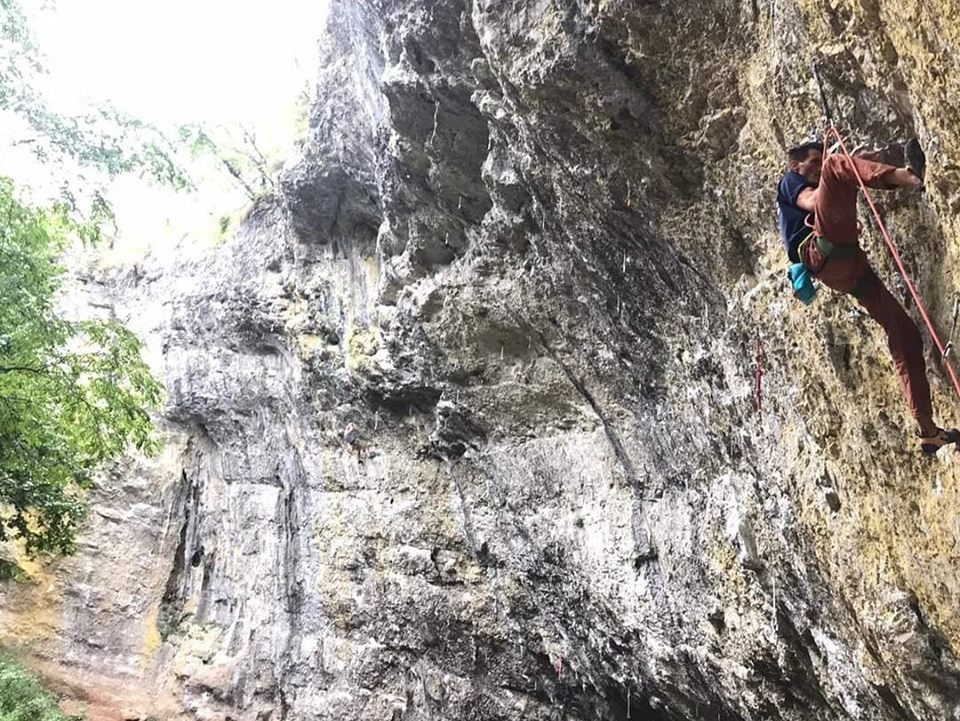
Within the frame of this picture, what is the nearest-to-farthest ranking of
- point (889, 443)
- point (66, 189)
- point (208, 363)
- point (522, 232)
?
1. point (889, 443)
2. point (522, 232)
3. point (66, 189)
4. point (208, 363)

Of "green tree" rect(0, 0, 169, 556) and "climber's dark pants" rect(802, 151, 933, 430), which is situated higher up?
"green tree" rect(0, 0, 169, 556)

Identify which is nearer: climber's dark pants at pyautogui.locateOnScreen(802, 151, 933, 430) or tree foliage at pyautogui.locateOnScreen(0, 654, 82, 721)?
climber's dark pants at pyautogui.locateOnScreen(802, 151, 933, 430)

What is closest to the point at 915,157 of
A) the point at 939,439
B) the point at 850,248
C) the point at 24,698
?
the point at 850,248

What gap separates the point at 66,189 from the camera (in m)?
12.8

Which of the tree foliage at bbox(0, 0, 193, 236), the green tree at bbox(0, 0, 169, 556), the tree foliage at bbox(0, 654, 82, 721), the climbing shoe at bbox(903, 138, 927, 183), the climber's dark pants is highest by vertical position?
the tree foliage at bbox(0, 0, 193, 236)

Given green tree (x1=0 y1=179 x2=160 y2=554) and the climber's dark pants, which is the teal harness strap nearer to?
the climber's dark pants

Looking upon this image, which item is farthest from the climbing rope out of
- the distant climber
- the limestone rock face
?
the distant climber

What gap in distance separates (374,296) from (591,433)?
4.81 metres

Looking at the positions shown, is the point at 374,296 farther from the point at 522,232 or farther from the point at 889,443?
the point at 889,443

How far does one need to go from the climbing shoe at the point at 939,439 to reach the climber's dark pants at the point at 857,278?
7cm

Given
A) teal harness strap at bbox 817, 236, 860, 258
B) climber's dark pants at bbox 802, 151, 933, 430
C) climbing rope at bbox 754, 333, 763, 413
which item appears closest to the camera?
climber's dark pants at bbox 802, 151, 933, 430

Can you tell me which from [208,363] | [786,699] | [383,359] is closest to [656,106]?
[786,699]

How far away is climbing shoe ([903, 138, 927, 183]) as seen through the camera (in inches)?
156

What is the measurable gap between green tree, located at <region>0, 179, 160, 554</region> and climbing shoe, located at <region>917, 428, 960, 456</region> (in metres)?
7.99
